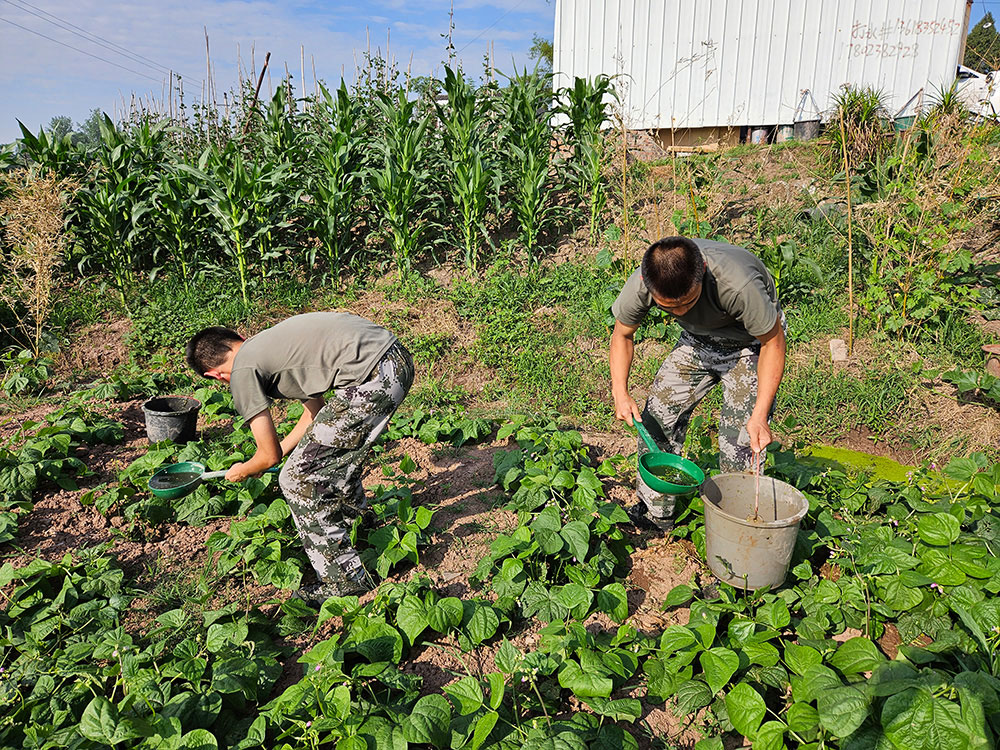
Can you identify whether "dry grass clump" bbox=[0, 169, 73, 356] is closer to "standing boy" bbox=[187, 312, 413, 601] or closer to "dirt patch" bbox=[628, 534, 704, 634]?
"standing boy" bbox=[187, 312, 413, 601]

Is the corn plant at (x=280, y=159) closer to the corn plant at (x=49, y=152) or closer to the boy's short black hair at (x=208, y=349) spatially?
the corn plant at (x=49, y=152)

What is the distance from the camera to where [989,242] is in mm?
6918

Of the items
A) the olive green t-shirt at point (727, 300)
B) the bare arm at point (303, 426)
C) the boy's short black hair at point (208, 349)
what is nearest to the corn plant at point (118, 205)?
the bare arm at point (303, 426)

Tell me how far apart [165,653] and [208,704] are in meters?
0.52

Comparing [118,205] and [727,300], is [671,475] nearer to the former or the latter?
[727,300]

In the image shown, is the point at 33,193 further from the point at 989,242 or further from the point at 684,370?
the point at 989,242

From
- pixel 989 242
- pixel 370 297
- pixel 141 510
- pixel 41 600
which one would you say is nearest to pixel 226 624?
pixel 41 600

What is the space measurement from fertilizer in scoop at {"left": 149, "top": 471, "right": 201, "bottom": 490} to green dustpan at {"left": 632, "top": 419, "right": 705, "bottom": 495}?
2275 mm

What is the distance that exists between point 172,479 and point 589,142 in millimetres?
6033

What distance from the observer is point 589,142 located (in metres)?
7.70

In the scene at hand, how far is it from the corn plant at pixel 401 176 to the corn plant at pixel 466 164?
344mm

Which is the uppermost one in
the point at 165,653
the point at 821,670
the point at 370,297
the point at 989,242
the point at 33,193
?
the point at 33,193

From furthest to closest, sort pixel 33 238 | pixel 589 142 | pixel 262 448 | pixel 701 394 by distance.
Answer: pixel 589 142 < pixel 33 238 < pixel 701 394 < pixel 262 448

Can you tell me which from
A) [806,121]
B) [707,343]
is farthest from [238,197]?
[806,121]
